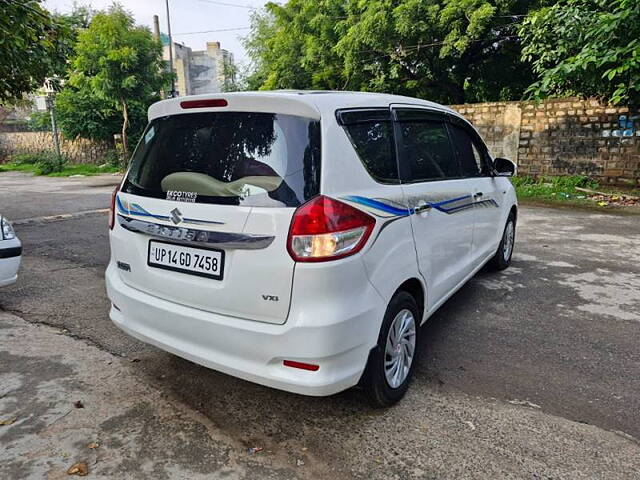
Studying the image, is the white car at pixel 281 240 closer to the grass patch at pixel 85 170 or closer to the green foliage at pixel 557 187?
the green foliage at pixel 557 187

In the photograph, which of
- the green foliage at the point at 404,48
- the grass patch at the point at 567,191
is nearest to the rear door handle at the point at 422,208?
the grass patch at the point at 567,191

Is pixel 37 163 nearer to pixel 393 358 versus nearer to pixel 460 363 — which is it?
pixel 460 363

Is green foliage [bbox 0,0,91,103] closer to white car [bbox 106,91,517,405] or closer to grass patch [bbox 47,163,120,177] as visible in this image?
white car [bbox 106,91,517,405]

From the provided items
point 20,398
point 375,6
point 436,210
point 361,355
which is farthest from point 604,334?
point 375,6

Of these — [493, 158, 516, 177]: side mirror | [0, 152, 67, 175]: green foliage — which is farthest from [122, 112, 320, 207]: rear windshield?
[0, 152, 67, 175]: green foliage

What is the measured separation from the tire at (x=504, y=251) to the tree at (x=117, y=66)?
17.5m

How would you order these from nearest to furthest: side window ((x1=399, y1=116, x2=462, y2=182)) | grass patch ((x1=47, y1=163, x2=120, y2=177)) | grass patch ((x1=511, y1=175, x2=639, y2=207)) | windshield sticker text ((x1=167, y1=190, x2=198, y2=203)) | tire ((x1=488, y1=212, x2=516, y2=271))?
windshield sticker text ((x1=167, y1=190, x2=198, y2=203)) → side window ((x1=399, y1=116, x2=462, y2=182)) → tire ((x1=488, y1=212, x2=516, y2=271)) → grass patch ((x1=511, y1=175, x2=639, y2=207)) → grass patch ((x1=47, y1=163, x2=120, y2=177))

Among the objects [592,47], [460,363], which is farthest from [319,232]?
[592,47]

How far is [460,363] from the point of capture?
310cm

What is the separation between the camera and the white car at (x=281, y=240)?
210 cm

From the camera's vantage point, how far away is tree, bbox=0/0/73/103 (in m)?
5.29

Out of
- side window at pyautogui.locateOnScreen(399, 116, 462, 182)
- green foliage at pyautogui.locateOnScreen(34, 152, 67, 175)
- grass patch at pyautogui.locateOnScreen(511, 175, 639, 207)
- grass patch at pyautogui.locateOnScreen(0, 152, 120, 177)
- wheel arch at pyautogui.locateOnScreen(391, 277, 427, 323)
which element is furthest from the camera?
green foliage at pyautogui.locateOnScreen(34, 152, 67, 175)

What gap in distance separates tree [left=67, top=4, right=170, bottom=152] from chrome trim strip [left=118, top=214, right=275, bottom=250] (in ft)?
60.1

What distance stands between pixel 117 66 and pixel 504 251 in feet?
59.3
